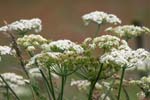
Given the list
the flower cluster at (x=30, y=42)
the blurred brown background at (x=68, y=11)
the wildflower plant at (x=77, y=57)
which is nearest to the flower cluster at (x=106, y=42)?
the wildflower plant at (x=77, y=57)

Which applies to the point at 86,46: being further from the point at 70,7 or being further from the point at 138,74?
the point at 70,7

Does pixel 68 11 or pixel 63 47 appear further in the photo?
pixel 68 11

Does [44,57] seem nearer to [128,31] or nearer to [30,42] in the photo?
[30,42]

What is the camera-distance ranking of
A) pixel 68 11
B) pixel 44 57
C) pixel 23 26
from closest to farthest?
pixel 44 57, pixel 23 26, pixel 68 11

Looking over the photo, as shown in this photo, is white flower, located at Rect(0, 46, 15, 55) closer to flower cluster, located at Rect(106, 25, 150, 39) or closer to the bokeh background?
flower cluster, located at Rect(106, 25, 150, 39)

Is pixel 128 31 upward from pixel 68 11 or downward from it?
downward

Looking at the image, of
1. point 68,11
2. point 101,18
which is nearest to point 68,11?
point 68,11

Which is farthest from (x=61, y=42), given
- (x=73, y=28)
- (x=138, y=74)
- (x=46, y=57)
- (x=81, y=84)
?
(x=73, y=28)
